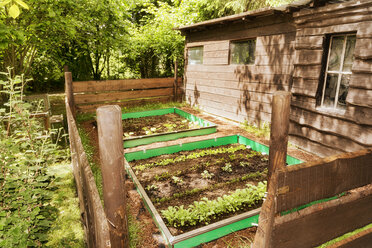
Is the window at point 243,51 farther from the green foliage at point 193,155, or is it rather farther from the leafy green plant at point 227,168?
the leafy green plant at point 227,168

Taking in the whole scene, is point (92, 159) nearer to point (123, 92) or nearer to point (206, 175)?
point (206, 175)

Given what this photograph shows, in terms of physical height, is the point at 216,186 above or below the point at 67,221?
above

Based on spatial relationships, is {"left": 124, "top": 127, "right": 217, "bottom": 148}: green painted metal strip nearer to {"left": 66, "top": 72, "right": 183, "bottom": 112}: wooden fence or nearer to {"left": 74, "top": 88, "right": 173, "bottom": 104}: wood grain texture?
{"left": 66, "top": 72, "right": 183, "bottom": 112}: wooden fence

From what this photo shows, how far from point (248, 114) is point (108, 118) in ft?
24.2

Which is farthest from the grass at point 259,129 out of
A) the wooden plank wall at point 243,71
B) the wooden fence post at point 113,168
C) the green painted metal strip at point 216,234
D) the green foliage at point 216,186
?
the wooden fence post at point 113,168

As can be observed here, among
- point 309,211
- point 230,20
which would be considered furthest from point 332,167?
point 230,20

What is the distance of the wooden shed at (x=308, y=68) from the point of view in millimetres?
4668

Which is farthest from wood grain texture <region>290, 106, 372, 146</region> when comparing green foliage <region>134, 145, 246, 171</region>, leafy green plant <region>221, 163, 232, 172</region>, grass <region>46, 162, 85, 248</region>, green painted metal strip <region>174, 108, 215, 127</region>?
grass <region>46, 162, 85, 248</region>

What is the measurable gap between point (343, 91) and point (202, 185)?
153 inches

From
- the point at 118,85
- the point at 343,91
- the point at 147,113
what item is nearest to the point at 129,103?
the point at 118,85

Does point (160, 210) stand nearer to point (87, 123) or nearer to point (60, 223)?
point (60, 223)

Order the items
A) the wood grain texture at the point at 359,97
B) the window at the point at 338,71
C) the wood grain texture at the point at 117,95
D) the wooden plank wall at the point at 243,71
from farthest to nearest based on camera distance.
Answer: the wood grain texture at the point at 117,95
the wooden plank wall at the point at 243,71
the window at the point at 338,71
the wood grain texture at the point at 359,97

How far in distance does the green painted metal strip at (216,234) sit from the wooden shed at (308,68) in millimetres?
3263

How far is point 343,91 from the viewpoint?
520cm
